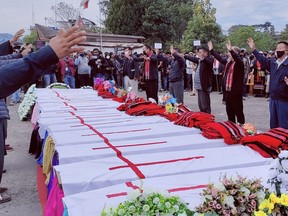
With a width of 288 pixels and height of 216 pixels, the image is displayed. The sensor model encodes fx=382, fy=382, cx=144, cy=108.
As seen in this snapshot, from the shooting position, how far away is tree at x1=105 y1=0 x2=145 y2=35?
32312 mm

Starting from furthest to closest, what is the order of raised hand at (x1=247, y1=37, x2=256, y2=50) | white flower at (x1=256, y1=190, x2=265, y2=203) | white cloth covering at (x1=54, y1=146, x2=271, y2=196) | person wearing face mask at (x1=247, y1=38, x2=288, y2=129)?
raised hand at (x1=247, y1=37, x2=256, y2=50), person wearing face mask at (x1=247, y1=38, x2=288, y2=129), white cloth covering at (x1=54, y1=146, x2=271, y2=196), white flower at (x1=256, y1=190, x2=265, y2=203)

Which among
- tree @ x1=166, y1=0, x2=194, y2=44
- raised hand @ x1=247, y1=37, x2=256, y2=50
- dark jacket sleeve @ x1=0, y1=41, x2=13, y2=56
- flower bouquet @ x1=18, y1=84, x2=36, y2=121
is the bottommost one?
flower bouquet @ x1=18, y1=84, x2=36, y2=121

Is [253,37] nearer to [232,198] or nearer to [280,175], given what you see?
[280,175]

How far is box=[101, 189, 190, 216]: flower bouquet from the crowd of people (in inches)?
29.7

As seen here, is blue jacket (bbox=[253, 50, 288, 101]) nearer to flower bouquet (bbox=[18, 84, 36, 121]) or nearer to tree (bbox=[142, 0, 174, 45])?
flower bouquet (bbox=[18, 84, 36, 121])

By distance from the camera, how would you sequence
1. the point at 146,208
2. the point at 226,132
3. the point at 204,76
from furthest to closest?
the point at 204,76, the point at 226,132, the point at 146,208

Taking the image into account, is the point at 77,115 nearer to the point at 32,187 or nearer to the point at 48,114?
the point at 48,114

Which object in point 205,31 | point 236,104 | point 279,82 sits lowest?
point 236,104

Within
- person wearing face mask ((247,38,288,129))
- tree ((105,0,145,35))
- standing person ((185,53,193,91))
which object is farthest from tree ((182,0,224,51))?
person wearing face mask ((247,38,288,129))

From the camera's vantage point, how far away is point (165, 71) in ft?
54.7

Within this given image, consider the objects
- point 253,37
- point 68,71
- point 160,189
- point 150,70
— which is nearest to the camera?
point 160,189

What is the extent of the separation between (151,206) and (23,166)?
4.67 meters

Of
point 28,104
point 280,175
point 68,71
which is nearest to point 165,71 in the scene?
point 68,71

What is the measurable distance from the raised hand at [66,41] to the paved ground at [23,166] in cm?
291
